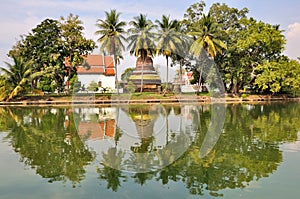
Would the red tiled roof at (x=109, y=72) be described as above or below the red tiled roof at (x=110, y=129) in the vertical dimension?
above

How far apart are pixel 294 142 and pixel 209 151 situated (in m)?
3.23

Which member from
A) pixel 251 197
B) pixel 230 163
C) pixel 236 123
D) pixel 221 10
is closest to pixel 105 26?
pixel 221 10

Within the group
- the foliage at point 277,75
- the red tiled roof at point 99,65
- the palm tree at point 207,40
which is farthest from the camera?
the red tiled roof at point 99,65

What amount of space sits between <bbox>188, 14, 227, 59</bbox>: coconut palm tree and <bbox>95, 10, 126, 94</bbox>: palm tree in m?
7.43

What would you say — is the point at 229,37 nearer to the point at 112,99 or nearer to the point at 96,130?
the point at 112,99

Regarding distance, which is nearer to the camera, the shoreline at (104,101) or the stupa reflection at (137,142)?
the stupa reflection at (137,142)

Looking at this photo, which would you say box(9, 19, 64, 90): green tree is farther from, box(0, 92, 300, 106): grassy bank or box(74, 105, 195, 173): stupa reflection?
box(74, 105, 195, 173): stupa reflection

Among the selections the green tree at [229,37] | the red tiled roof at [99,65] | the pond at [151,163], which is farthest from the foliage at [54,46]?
the pond at [151,163]

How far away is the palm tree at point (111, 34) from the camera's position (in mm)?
31672

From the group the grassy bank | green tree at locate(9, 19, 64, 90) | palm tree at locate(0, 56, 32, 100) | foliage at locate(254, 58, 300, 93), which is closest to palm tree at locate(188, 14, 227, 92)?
the grassy bank

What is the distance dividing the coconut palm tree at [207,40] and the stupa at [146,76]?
5.48m

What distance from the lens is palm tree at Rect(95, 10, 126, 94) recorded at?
31672 mm

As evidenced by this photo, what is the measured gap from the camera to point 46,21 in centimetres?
3288

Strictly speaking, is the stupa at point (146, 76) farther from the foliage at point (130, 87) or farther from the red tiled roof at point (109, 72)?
the red tiled roof at point (109, 72)
